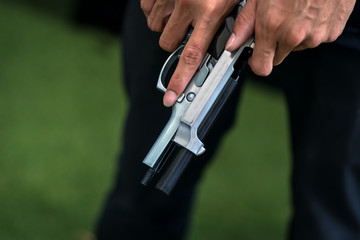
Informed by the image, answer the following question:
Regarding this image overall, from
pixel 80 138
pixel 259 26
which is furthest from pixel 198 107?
pixel 80 138

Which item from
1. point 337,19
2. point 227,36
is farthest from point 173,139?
point 337,19

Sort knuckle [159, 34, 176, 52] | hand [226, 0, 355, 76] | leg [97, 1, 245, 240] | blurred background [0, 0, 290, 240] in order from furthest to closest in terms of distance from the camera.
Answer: blurred background [0, 0, 290, 240] < leg [97, 1, 245, 240] < knuckle [159, 34, 176, 52] < hand [226, 0, 355, 76]

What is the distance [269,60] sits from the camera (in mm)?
814

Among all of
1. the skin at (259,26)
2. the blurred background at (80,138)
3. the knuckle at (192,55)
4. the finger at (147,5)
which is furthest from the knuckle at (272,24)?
the blurred background at (80,138)

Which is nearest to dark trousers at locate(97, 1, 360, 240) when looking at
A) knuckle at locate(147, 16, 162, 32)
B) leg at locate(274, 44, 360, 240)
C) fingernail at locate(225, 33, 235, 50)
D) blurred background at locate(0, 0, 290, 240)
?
leg at locate(274, 44, 360, 240)

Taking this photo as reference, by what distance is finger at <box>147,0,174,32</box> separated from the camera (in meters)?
0.87

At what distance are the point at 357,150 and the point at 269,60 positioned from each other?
0.29 meters

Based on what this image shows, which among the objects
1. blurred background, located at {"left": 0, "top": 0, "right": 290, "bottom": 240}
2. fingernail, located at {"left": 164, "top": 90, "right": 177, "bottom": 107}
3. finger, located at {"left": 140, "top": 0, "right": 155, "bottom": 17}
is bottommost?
blurred background, located at {"left": 0, "top": 0, "right": 290, "bottom": 240}

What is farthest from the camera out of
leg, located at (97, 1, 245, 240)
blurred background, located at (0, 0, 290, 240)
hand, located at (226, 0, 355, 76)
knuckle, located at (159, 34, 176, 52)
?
blurred background, located at (0, 0, 290, 240)

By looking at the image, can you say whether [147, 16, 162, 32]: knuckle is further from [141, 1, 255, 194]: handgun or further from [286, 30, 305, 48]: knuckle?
[286, 30, 305, 48]: knuckle

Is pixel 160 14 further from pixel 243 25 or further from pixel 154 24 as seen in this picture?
pixel 243 25

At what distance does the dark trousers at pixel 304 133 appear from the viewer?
3.17ft

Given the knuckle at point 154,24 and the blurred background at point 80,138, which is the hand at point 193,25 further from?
the blurred background at point 80,138

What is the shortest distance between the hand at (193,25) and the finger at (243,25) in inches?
1.2
